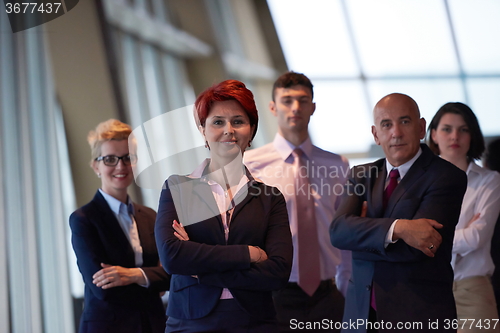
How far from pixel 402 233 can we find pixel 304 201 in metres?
1.01

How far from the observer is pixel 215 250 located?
6.41ft

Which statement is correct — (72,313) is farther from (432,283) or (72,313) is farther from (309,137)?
(432,283)

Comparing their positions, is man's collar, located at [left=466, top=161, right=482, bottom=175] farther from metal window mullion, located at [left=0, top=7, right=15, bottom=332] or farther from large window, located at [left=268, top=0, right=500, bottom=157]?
metal window mullion, located at [left=0, top=7, right=15, bottom=332]

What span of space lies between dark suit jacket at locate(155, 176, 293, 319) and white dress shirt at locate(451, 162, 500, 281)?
158 cm

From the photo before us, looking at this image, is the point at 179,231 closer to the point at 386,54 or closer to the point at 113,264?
the point at 113,264

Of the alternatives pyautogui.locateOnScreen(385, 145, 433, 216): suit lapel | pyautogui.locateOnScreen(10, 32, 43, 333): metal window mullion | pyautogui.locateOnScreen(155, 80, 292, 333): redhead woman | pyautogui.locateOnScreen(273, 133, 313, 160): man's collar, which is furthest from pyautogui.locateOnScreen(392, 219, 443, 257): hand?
pyautogui.locateOnScreen(10, 32, 43, 333): metal window mullion

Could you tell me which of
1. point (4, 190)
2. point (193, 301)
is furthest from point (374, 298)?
point (4, 190)

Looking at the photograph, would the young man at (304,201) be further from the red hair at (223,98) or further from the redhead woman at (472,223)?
the red hair at (223,98)

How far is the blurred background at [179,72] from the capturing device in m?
3.48

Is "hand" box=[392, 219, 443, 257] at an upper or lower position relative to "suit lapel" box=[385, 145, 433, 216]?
lower

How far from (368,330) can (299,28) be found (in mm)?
2409

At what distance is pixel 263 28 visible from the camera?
12.8 feet

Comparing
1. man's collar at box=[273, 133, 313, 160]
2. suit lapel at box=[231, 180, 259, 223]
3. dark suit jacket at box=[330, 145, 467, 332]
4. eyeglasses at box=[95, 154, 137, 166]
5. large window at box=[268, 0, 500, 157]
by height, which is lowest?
dark suit jacket at box=[330, 145, 467, 332]

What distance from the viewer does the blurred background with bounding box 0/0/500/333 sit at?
3477mm
